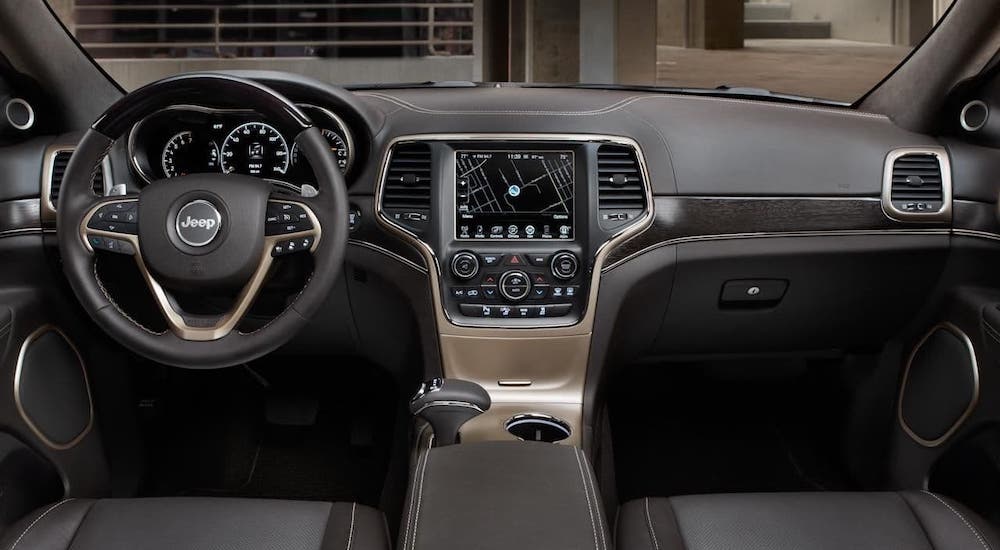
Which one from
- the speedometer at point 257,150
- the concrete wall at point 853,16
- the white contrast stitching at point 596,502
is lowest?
the white contrast stitching at point 596,502

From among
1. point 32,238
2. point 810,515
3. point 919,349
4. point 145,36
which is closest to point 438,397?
point 810,515

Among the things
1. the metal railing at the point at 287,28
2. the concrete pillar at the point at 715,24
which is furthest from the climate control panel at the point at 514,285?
the metal railing at the point at 287,28

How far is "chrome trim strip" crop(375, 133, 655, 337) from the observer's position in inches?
77.6

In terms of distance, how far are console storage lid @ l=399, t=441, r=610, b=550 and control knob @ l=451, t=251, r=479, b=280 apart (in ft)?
1.71

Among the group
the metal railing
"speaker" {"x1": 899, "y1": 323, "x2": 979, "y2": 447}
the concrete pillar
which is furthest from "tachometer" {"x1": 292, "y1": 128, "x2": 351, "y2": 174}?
the metal railing

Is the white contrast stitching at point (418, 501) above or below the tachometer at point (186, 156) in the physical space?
below

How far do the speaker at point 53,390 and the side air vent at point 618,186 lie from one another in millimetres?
1176

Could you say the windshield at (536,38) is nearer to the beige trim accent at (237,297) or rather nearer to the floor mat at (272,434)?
the beige trim accent at (237,297)

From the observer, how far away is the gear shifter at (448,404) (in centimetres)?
169

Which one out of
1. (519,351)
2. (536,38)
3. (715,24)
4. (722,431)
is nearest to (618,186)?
(519,351)

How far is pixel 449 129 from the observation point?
198 centimetres

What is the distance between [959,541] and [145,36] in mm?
7725

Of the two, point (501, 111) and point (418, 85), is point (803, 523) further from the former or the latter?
point (418, 85)

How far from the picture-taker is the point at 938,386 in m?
2.11
